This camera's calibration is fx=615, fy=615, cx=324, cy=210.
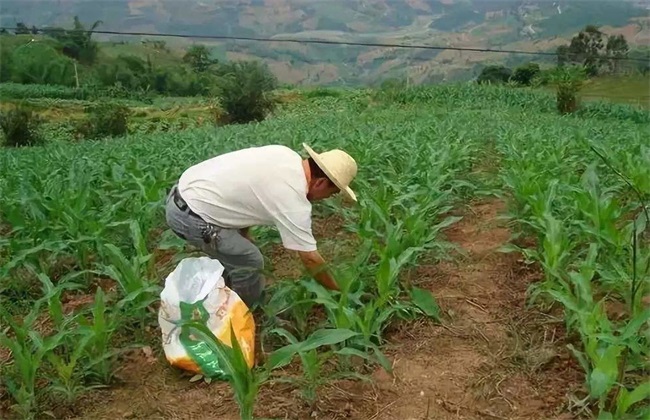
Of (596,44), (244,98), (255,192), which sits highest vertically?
(255,192)

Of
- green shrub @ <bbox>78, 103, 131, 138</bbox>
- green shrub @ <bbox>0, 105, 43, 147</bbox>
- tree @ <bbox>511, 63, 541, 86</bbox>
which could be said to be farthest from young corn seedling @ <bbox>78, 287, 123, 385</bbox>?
tree @ <bbox>511, 63, 541, 86</bbox>

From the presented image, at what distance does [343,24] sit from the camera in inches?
1860

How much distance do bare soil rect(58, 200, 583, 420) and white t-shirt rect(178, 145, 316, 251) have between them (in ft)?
2.13

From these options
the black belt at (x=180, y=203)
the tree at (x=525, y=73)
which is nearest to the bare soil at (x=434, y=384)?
the black belt at (x=180, y=203)

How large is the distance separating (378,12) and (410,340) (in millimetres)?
50561

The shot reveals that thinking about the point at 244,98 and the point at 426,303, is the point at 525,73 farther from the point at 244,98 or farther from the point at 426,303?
the point at 426,303

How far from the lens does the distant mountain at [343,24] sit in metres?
45.3

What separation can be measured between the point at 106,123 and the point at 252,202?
19.7 metres

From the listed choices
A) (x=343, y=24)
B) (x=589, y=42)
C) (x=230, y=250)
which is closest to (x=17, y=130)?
(x=230, y=250)

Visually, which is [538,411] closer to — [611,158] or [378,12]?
[611,158]

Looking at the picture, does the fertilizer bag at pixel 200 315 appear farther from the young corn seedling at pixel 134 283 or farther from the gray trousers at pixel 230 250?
the gray trousers at pixel 230 250

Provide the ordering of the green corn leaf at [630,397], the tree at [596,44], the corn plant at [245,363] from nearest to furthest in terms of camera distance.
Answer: the green corn leaf at [630,397]
the corn plant at [245,363]
the tree at [596,44]

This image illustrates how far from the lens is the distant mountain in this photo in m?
45.3

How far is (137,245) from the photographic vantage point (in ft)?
11.0
